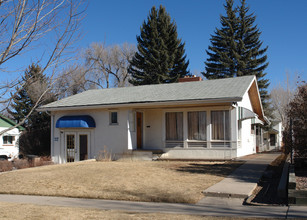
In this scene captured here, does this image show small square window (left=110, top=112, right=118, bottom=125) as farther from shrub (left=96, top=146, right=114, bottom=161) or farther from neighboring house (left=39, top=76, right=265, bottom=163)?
shrub (left=96, top=146, right=114, bottom=161)

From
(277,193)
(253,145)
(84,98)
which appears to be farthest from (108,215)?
(253,145)

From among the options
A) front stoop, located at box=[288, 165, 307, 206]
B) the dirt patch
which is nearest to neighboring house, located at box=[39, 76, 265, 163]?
the dirt patch

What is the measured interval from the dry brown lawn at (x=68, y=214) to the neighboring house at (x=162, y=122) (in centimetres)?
1081

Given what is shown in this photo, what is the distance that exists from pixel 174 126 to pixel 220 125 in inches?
105

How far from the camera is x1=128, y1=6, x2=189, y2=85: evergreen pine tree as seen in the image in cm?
4094

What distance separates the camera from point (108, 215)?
7.35m

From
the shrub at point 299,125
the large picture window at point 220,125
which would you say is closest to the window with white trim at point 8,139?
the large picture window at point 220,125

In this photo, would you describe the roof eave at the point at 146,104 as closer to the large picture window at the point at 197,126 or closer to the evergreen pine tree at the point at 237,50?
the large picture window at the point at 197,126

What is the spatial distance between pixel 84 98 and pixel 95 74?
19.8 meters

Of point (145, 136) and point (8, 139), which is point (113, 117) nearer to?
point (145, 136)

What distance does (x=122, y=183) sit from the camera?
11062mm

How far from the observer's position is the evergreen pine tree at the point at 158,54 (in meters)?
40.9

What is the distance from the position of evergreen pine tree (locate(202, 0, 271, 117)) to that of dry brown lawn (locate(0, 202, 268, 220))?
109 ft

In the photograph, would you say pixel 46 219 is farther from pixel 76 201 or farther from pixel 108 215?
pixel 76 201
